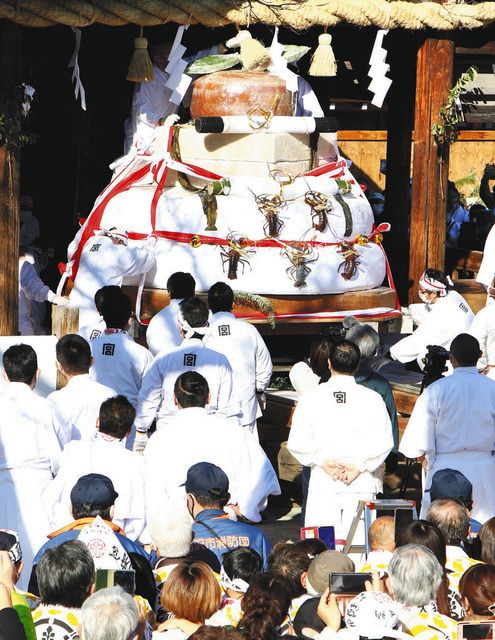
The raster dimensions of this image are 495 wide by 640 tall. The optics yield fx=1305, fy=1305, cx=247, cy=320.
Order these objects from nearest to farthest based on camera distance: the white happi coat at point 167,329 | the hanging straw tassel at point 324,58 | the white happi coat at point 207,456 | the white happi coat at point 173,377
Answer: the white happi coat at point 207,456
the white happi coat at point 173,377
the white happi coat at point 167,329
the hanging straw tassel at point 324,58

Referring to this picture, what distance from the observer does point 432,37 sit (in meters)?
11.0

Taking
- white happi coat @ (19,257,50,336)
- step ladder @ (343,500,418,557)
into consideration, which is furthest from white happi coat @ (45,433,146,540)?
white happi coat @ (19,257,50,336)

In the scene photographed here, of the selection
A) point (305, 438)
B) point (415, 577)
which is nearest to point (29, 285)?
point (305, 438)

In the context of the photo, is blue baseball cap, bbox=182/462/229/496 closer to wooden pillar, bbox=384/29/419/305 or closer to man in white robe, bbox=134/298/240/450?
man in white robe, bbox=134/298/240/450

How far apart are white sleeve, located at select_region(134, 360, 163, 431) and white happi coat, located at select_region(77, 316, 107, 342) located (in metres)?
0.71

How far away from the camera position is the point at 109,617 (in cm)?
381

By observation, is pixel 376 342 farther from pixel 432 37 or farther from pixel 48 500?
pixel 432 37

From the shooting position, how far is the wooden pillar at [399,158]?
1299cm

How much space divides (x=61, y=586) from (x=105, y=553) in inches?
16.1

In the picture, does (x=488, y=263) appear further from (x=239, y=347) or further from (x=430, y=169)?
(x=239, y=347)

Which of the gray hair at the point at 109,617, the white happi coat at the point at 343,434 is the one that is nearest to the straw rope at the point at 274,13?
the white happi coat at the point at 343,434

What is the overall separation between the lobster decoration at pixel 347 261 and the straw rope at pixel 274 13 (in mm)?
1824

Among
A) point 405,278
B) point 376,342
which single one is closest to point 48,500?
point 376,342

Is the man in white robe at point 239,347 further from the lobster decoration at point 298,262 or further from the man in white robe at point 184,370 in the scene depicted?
the lobster decoration at point 298,262
